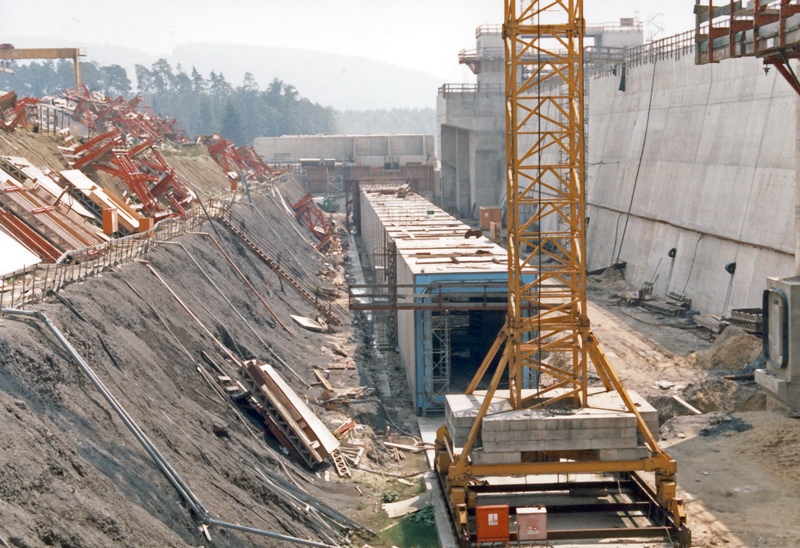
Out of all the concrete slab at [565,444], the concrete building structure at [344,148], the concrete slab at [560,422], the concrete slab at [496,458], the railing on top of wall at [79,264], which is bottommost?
the concrete slab at [496,458]

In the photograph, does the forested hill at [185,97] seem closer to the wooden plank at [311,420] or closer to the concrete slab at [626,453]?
the wooden plank at [311,420]

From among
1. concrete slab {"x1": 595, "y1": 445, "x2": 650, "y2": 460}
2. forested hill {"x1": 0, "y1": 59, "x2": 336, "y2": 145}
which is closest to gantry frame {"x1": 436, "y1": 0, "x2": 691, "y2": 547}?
concrete slab {"x1": 595, "y1": 445, "x2": 650, "y2": 460}

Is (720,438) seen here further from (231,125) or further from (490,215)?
(231,125)

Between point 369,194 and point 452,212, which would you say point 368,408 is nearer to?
point 369,194

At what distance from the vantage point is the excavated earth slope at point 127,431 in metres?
9.67

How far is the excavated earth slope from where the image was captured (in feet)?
31.7

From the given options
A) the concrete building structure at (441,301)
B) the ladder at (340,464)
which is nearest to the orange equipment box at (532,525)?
the ladder at (340,464)

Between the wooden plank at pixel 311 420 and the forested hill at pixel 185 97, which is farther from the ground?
the forested hill at pixel 185 97

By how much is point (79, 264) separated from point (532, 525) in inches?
442

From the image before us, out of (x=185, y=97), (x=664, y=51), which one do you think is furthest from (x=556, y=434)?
(x=185, y=97)

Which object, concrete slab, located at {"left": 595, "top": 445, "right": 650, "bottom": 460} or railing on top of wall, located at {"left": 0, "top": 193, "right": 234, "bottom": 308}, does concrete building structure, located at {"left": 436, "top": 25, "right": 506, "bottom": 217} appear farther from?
concrete slab, located at {"left": 595, "top": 445, "right": 650, "bottom": 460}

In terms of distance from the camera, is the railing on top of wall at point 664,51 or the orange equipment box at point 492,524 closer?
the orange equipment box at point 492,524

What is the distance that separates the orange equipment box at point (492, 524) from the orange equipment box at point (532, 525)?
0.29 m

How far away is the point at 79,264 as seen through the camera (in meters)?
17.7
